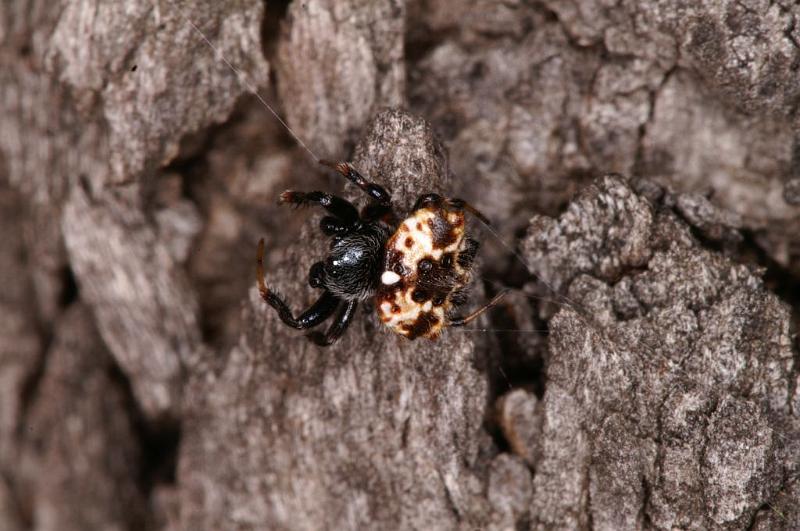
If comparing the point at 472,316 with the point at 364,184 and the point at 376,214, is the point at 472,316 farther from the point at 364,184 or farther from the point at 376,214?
the point at 364,184

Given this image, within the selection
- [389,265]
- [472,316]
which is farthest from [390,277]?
[472,316]

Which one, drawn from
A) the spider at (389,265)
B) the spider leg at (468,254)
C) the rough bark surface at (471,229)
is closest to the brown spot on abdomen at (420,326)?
the spider at (389,265)

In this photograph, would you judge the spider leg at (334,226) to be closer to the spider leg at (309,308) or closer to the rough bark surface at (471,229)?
the rough bark surface at (471,229)

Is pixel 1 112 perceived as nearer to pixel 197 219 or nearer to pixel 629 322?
pixel 197 219

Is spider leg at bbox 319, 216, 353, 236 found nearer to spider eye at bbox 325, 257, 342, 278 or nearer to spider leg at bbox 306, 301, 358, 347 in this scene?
spider eye at bbox 325, 257, 342, 278

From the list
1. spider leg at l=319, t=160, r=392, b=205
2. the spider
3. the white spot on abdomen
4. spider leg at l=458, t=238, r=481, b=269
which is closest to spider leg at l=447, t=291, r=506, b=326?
the spider

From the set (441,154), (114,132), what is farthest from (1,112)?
(441,154)
